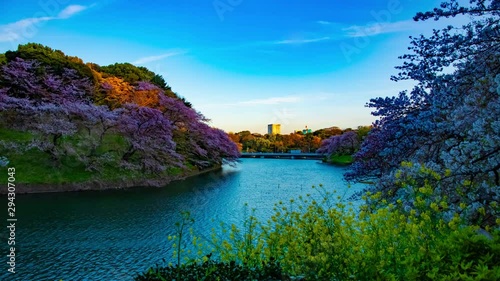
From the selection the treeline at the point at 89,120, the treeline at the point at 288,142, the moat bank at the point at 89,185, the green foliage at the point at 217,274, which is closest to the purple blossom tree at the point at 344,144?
the treeline at the point at 89,120

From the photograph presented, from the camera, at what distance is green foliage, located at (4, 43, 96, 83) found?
39.8 meters

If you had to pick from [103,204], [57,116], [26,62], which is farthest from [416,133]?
[26,62]

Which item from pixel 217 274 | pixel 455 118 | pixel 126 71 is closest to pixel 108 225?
pixel 217 274

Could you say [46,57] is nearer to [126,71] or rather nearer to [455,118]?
[126,71]

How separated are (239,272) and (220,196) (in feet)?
67.1

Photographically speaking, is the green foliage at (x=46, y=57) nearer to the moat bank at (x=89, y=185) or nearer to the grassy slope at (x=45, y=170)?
the grassy slope at (x=45, y=170)

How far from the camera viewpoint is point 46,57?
40719mm

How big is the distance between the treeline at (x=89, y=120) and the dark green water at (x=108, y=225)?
607 cm

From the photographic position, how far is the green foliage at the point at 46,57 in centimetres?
3984

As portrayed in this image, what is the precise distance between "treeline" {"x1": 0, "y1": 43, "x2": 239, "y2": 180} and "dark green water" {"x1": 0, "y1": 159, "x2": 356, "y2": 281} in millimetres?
6068

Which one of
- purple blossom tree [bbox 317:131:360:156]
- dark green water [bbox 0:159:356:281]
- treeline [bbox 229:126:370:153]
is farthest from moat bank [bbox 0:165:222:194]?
treeline [bbox 229:126:370:153]

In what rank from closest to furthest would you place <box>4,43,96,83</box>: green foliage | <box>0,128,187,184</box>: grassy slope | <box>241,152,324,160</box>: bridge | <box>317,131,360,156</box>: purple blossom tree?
<box>0,128,187,184</box>: grassy slope → <box>4,43,96,83</box>: green foliage → <box>317,131,360,156</box>: purple blossom tree → <box>241,152,324,160</box>: bridge

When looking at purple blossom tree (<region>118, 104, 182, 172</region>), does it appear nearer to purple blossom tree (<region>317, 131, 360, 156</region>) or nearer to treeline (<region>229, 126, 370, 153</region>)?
purple blossom tree (<region>317, 131, 360, 156</region>)

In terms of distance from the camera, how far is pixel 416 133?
7371mm
